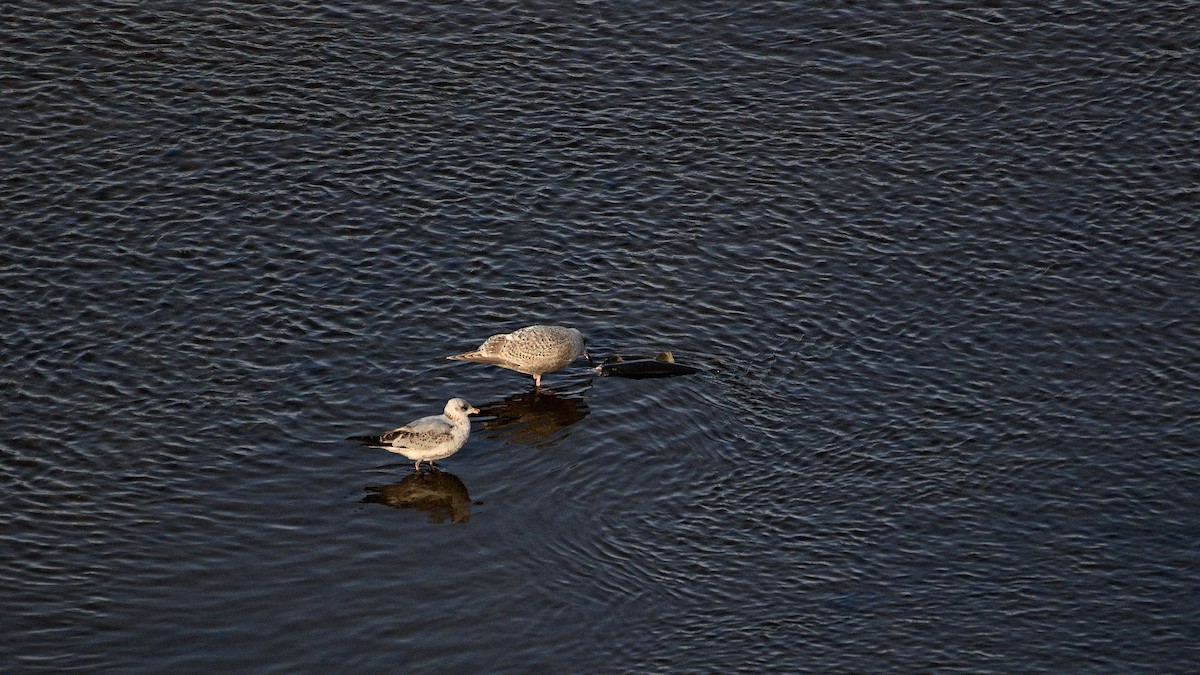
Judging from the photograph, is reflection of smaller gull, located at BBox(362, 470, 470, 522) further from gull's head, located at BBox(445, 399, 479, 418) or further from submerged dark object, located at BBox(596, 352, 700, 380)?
submerged dark object, located at BBox(596, 352, 700, 380)

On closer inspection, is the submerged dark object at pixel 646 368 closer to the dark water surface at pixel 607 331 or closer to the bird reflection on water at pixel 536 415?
the dark water surface at pixel 607 331

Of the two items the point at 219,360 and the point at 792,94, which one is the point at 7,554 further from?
the point at 792,94

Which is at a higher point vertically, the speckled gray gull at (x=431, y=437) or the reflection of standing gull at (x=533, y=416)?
the reflection of standing gull at (x=533, y=416)

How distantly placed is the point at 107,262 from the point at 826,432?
16264 millimetres

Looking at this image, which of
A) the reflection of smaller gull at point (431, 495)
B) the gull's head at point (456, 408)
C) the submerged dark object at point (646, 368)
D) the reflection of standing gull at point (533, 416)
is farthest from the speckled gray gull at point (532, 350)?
the reflection of smaller gull at point (431, 495)

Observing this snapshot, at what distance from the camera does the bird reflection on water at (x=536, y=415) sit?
31391 millimetres

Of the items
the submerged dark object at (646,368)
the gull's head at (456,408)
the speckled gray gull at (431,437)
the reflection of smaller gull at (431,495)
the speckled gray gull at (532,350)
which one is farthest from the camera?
the submerged dark object at (646,368)

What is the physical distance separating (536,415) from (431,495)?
363 cm

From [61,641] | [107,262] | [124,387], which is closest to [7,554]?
[61,641]

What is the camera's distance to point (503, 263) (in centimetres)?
3628

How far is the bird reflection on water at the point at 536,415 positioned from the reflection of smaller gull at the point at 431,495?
6.13 ft

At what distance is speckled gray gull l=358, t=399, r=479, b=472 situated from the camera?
95.7 feet

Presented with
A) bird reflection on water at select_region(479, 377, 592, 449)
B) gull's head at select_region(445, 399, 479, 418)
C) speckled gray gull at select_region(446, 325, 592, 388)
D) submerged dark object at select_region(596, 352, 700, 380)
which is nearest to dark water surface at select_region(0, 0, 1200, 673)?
bird reflection on water at select_region(479, 377, 592, 449)

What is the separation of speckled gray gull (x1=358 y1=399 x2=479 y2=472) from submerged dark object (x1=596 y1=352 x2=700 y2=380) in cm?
404
